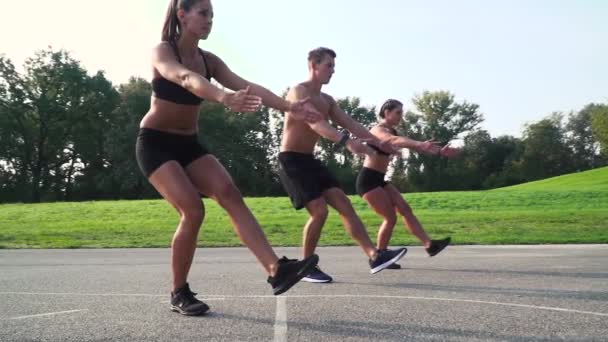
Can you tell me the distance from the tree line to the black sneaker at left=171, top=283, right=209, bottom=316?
49.6 m

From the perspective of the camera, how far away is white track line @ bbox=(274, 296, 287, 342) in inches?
137

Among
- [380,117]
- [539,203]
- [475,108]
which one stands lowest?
[539,203]

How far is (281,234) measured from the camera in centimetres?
1476

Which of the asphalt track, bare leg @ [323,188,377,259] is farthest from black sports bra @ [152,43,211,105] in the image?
bare leg @ [323,188,377,259]

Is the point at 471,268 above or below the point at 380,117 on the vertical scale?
below

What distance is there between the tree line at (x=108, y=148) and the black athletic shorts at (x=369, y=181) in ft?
155

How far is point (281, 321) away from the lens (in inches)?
155

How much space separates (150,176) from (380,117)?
3.82m

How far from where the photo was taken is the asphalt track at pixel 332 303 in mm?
3586

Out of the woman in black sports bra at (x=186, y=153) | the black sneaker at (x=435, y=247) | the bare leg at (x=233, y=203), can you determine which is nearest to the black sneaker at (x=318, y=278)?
the black sneaker at (x=435, y=247)

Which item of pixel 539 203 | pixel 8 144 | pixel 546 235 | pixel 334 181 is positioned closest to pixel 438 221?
pixel 546 235

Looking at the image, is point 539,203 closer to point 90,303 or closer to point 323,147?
point 90,303

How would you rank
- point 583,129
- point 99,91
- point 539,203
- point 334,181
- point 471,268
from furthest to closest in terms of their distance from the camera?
point 583,129 < point 99,91 < point 539,203 < point 471,268 < point 334,181

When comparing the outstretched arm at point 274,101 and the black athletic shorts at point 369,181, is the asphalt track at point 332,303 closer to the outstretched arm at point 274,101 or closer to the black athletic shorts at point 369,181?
the black athletic shorts at point 369,181
